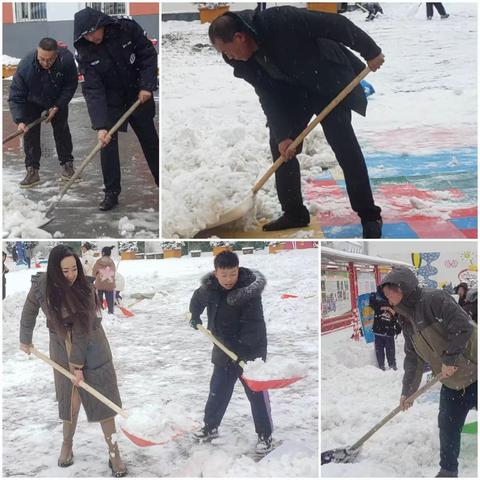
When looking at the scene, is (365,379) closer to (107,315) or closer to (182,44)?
(107,315)

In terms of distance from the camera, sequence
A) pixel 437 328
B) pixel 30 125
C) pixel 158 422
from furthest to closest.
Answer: pixel 30 125 → pixel 158 422 → pixel 437 328

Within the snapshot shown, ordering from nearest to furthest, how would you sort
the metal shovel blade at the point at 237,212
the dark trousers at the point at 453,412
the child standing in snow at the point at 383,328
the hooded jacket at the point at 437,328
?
the hooded jacket at the point at 437,328 → the dark trousers at the point at 453,412 → the metal shovel blade at the point at 237,212 → the child standing in snow at the point at 383,328

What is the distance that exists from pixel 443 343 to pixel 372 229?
20.6 inches

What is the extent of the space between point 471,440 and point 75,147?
2.06 meters

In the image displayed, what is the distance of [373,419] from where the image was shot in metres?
2.69

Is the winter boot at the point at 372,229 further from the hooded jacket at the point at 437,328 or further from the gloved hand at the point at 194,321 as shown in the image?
the gloved hand at the point at 194,321

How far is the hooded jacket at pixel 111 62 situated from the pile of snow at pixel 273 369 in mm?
1147

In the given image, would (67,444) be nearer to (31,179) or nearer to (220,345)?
(220,345)

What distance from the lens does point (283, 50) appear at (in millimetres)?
2469

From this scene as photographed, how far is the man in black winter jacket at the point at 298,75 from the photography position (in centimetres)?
243

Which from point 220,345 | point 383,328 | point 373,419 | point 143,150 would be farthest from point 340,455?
point 143,150

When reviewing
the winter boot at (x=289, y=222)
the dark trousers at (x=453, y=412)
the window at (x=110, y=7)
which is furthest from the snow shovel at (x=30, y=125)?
the dark trousers at (x=453, y=412)

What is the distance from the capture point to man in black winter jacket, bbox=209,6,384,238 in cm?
243

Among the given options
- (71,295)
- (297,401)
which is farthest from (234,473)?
(71,295)
